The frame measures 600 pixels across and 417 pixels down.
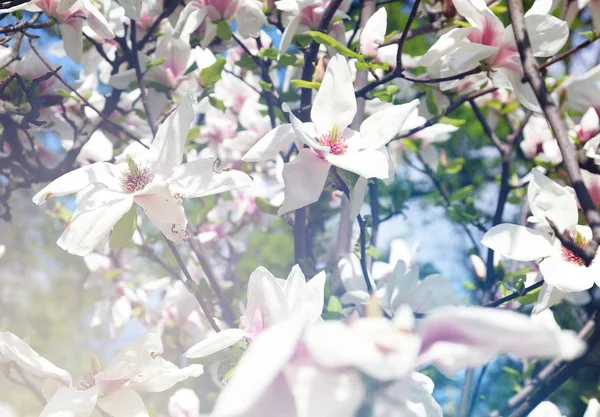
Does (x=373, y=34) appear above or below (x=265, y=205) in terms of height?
above

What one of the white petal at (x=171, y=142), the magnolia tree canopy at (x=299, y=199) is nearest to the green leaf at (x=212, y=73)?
the magnolia tree canopy at (x=299, y=199)

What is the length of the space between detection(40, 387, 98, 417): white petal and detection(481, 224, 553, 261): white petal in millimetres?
499

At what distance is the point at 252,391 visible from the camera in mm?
319

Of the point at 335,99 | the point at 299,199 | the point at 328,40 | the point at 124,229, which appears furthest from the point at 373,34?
the point at 124,229

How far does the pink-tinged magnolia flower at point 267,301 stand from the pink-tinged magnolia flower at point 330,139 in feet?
0.53

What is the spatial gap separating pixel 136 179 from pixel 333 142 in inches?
10.4

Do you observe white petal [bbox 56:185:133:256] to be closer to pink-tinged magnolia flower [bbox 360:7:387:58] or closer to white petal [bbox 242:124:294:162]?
white petal [bbox 242:124:294:162]

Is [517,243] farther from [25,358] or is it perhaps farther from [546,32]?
[25,358]

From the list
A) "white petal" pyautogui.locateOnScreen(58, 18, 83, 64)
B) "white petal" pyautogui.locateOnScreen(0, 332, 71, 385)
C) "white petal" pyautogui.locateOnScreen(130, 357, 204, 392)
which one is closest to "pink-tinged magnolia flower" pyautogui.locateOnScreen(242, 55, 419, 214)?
"white petal" pyautogui.locateOnScreen(130, 357, 204, 392)

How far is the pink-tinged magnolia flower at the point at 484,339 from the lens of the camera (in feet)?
1.05

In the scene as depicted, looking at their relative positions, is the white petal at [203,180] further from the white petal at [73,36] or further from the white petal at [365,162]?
the white petal at [73,36]

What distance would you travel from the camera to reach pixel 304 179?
0.71 meters

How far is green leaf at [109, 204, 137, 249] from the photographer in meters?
0.72

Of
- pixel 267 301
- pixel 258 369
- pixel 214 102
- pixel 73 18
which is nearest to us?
pixel 258 369
